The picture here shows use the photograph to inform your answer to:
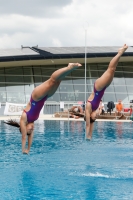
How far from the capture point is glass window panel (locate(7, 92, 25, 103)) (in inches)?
1591

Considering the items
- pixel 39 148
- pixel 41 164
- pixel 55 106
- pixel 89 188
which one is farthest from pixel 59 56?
pixel 89 188

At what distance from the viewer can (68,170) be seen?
33.5 feet

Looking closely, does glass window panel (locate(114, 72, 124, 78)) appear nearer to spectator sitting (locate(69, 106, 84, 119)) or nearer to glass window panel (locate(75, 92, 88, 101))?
glass window panel (locate(75, 92, 88, 101))

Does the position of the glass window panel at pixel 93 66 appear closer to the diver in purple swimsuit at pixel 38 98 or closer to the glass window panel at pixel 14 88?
the glass window panel at pixel 14 88

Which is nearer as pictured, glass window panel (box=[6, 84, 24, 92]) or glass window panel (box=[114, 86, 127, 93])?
glass window panel (box=[6, 84, 24, 92])

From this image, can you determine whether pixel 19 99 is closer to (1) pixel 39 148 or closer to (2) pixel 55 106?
(2) pixel 55 106

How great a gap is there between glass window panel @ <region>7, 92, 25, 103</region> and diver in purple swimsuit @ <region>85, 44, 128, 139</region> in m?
30.1

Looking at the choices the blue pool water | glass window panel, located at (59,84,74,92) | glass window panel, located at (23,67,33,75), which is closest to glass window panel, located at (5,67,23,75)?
glass window panel, located at (23,67,33,75)

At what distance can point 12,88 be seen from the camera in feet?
136

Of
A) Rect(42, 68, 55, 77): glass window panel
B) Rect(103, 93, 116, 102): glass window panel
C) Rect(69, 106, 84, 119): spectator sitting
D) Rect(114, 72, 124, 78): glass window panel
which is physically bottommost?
Rect(69, 106, 84, 119): spectator sitting

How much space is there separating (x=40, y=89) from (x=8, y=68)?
34.1 metres

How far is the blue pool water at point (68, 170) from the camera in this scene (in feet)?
26.2

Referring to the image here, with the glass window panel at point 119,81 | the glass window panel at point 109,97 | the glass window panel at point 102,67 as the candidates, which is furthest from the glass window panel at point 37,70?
the glass window panel at point 119,81

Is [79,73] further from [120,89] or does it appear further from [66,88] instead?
A: [120,89]
